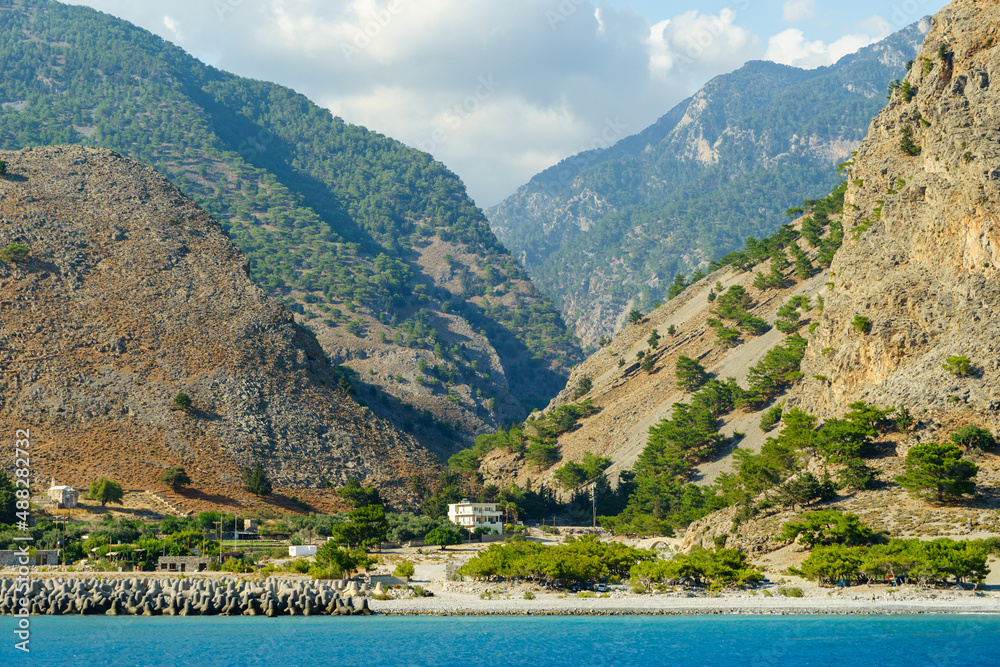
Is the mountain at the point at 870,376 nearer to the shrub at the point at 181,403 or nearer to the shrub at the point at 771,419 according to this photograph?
the shrub at the point at 771,419

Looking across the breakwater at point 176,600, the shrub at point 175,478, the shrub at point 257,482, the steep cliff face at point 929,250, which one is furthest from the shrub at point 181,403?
the steep cliff face at point 929,250

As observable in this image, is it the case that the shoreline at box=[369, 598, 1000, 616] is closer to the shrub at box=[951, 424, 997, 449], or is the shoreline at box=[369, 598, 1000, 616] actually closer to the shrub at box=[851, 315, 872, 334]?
the shrub at box=[951, 424, 997, 449]

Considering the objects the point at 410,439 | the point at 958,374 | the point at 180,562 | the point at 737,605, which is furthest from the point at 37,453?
the point at 958,374

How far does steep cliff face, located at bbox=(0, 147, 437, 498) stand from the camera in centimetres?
10394

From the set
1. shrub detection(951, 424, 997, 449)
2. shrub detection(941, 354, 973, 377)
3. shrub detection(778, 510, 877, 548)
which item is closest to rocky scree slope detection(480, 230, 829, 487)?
shrub detection(941, 354, 973, 377)

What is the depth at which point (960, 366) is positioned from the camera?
7450 cm

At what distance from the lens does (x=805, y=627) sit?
170ft

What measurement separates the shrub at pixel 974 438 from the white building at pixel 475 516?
50.7 meters

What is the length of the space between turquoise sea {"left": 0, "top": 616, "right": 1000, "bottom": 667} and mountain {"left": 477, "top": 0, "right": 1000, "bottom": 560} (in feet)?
53.0

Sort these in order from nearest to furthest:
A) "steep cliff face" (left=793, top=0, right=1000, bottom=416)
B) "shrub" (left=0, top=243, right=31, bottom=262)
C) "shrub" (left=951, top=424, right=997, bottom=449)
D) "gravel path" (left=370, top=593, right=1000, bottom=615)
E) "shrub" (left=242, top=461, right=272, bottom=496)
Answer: "gravel path" (left=370, top=593, right=1000, bottom=615)
"shrub" (left=951, top=424, right=997, bottom=449)
"steep cliff face" (left=793, top=0, right=1000, bottom=416)
"shrub" (left=242, top=461, right=272, bottom=496)
"shrub" (left=0, top=243, right=31, bottom=262)

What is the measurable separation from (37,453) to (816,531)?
251 ft

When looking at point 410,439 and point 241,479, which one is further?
point 410,439

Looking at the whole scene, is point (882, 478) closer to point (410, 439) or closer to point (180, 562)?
point (180, 562)

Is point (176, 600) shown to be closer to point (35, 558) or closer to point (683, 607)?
point (35, 558)
